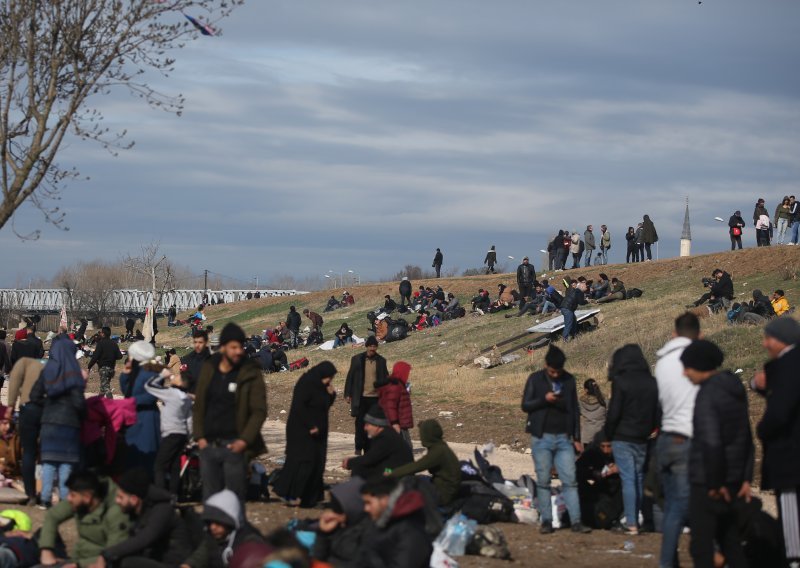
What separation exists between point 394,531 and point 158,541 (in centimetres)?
210

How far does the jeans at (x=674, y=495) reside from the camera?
8.59 meters

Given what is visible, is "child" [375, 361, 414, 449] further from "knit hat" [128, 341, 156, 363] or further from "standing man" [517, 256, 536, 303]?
"standing man" [517, 256, 536, 303]

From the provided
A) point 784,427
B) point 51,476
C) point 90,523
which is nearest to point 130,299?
point 51,476

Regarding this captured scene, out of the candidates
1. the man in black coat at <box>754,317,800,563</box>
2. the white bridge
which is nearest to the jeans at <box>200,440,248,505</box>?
the man in black coat at <box>754,317,800,563</box>

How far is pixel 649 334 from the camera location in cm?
3053

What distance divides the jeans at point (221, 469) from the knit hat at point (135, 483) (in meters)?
1.28

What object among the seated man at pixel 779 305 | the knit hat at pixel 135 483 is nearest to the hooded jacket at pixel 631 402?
the knit hat at pixel 135 483

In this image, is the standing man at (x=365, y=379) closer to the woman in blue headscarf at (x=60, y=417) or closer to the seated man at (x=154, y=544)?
the woman in blue headscarf at (x=60, y=417)

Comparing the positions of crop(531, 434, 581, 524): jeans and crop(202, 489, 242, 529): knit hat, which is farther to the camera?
crop(531, 434, 581, 524): jeans

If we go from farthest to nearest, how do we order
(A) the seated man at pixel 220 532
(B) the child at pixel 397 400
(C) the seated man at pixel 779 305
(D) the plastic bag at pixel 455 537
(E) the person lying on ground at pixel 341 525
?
(C) the seated man at pixel 779 305
(B) the child at pixel 397 400
(D) the plastic bag at pixel 455 537
(A) the seated man at pixel 220 532
(E) the person lying on ground at pixel 341 525

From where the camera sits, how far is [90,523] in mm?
8742

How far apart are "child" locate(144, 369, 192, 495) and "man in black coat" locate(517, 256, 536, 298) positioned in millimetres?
30417

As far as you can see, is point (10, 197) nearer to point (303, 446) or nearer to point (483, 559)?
point (303, 446)

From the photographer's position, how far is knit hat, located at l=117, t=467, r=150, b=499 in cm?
862
